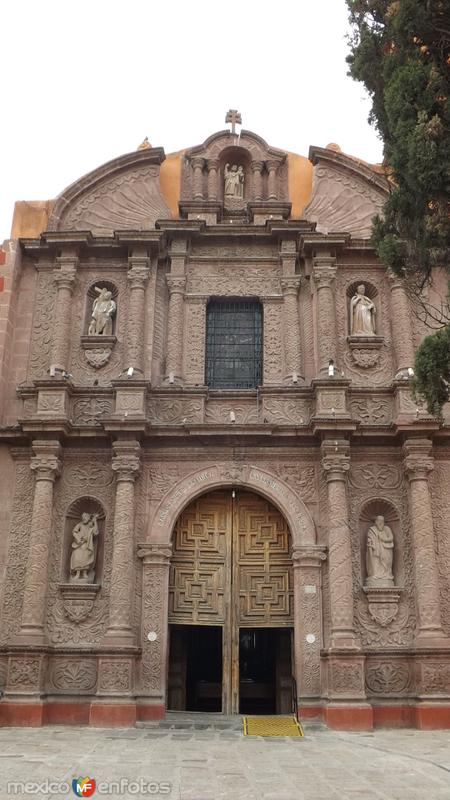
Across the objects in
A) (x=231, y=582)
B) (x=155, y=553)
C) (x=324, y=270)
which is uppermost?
(x=324, y=270)

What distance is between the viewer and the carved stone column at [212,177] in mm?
15604

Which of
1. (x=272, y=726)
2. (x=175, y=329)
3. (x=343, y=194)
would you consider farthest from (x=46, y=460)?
(x=343, y=194)

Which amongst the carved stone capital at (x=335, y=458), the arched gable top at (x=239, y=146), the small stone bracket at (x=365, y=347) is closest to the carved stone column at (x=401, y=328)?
the small stone bracket at (x=365, y=347)

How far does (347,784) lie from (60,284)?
10.7 metres

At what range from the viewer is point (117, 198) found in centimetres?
1573

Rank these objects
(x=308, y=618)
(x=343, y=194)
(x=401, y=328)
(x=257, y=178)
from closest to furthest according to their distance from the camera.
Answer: (x=308, y=618) → (x=401, y=328) → (x=343, y=194) → (x=257, y=178)

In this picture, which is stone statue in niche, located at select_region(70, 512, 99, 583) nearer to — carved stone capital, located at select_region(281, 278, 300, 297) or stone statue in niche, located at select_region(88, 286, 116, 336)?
stone statue in niche, located at select_region(88, 286, 116, 336)

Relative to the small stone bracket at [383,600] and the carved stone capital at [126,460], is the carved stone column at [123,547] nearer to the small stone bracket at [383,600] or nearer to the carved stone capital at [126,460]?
the carved stone capital at [126,460]

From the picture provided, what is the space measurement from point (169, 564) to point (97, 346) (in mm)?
4528

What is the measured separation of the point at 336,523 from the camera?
1243cm

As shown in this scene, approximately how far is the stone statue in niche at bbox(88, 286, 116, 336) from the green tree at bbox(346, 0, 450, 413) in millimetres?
7648

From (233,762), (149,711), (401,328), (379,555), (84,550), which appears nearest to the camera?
(233,762)

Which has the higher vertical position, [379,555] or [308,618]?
[379,555]

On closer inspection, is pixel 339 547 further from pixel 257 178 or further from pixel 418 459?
pixel 257 178
